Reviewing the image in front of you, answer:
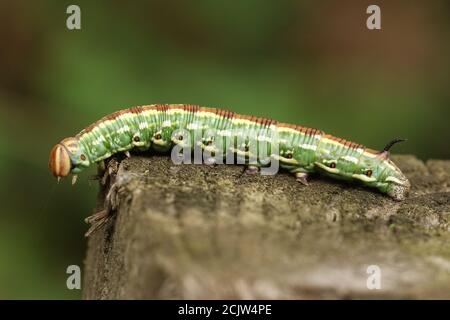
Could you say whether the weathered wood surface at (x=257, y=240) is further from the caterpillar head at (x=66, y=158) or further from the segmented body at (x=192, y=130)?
the caterpillar head at (x=66, y=158)

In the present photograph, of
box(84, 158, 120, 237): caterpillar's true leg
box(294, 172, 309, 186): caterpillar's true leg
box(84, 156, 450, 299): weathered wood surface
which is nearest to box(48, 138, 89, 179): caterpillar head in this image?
box(84, 158, 120, 237): caterpillar's true leg

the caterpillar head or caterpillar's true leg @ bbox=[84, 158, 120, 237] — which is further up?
the caterpillar head

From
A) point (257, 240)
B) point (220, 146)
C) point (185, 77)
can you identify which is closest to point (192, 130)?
point (220, 146)

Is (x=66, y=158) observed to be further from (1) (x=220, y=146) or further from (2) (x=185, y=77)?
(2) (x=185, y=77)

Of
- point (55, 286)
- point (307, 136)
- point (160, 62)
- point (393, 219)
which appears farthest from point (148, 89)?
point (393, 219)

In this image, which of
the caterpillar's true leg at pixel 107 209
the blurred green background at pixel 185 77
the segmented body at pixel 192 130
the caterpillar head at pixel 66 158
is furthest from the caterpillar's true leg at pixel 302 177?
the blurred green background at pixel 185 77

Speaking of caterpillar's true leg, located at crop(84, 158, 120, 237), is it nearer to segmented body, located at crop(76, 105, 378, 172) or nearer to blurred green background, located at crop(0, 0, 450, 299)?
segmented body, located at crop(76, 105, 378, 172)
